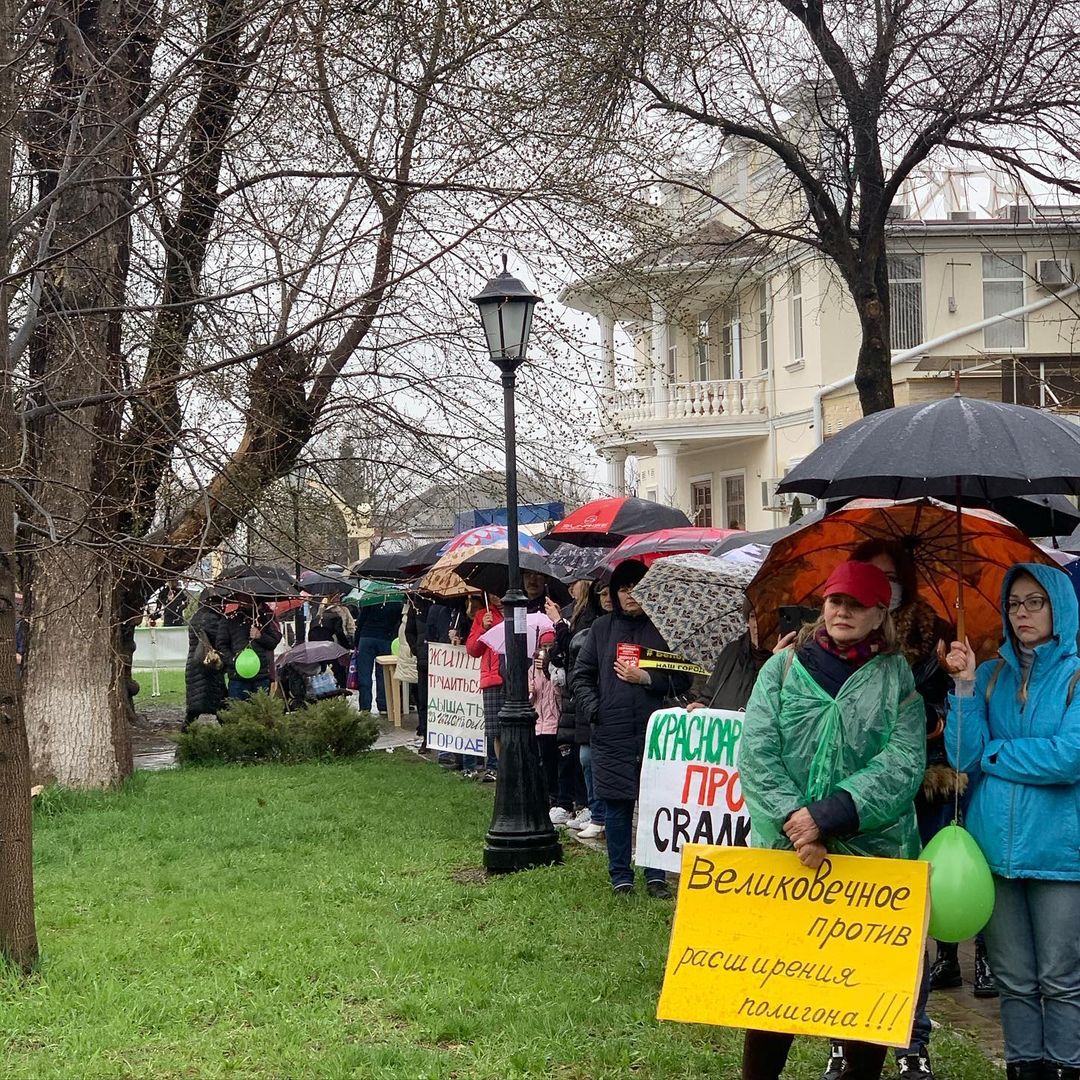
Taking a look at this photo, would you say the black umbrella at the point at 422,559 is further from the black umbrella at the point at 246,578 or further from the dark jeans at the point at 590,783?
Answer: the dark jeans at the point at 590,783

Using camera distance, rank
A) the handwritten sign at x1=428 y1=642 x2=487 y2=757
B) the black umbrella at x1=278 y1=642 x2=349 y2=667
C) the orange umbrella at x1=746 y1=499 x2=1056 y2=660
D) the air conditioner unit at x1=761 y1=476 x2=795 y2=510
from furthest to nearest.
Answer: the air conditioner unit at x1=761 y1=476 x2=795 y2=510 < the black umbrella at x1=278 y1=642 x2=349 y2=667 < the handwritten sign at x1=428 y1=642 x2=487 y2=757 < the orange umbrella at x1=746 y1=499 x2=1056 y2=660

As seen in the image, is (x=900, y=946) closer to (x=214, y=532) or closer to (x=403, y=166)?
(x=214, y=532)

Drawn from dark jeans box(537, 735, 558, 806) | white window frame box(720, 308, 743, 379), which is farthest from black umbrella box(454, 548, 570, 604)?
white window frame box(720, 308, 743, 379)

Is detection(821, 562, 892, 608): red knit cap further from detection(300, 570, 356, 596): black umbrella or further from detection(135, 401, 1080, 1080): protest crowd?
detection(300, 570, 356, 596): black umbrella

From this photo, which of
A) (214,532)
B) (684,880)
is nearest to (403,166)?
(214,532)

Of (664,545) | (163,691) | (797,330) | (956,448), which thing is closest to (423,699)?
(664,545)

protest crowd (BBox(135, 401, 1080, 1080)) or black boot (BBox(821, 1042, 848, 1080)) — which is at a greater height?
protest crowd (BBox(135, 401, 1080, 1080))

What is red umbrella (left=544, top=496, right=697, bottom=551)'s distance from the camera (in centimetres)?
1328

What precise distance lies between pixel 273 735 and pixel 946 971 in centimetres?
1093

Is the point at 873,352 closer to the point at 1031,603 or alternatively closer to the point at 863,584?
the point at 1031,603

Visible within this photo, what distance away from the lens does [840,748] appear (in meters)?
4.81

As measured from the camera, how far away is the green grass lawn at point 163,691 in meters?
27.5

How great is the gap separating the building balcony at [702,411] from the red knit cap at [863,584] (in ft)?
92.8

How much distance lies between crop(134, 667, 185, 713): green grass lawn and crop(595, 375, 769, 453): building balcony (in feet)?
37.9
